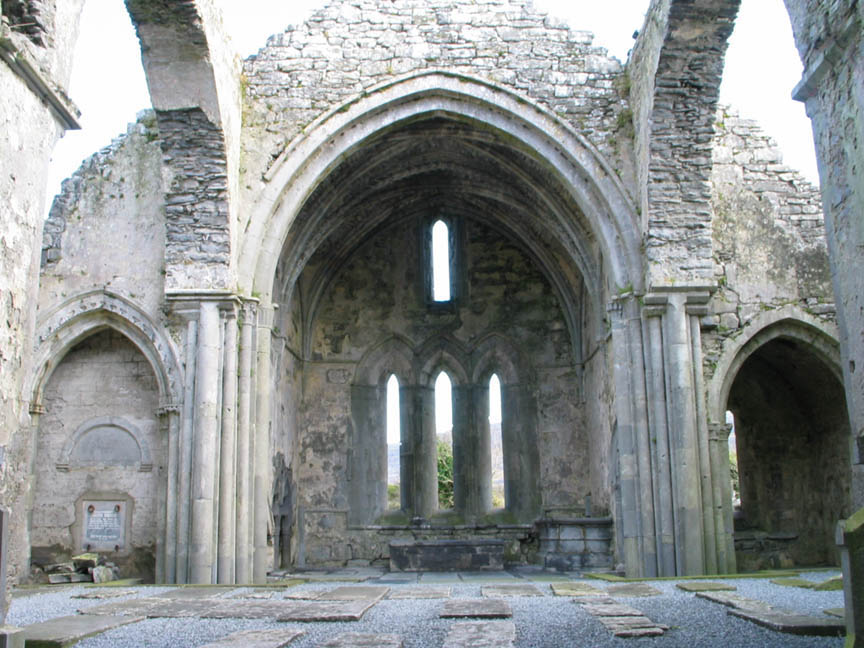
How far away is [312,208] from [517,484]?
556cm

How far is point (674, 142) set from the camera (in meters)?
9.94

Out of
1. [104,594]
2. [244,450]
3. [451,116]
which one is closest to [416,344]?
[451,116]

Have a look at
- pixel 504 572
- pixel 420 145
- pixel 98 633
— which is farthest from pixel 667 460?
pixel 98 633

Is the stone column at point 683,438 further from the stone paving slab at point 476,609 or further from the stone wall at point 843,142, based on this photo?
the stone wall at point 843,142

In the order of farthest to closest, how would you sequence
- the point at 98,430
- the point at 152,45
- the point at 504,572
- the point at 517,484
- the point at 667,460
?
1. the point at 517,484
2. the point at 504,572
3. the point at 98,430
4. the point at 667,460
5. the point at 152,45

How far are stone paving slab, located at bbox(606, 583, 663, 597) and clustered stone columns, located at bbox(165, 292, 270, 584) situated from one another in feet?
14.0

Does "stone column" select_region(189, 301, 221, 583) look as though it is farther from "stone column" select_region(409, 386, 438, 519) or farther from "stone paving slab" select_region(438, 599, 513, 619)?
"stone column" select_region(409, 386, 438, 519)

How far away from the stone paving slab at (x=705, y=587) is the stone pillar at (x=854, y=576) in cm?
323

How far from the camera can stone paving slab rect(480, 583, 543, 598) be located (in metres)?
7.10

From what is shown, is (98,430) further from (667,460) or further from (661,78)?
(661,78)

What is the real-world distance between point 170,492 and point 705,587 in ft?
19.0

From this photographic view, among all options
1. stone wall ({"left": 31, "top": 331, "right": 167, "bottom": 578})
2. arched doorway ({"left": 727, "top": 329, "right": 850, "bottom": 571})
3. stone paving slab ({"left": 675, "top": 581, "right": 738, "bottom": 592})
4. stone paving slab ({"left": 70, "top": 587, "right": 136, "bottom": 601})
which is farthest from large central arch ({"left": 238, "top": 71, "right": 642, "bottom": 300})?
stone paving slab ({"left": 675, "top": 581, "right": 738, "bottom": 592})

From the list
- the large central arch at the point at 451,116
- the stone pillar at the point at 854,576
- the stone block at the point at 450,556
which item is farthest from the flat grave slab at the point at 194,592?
the stone pillar at the point at 854,576

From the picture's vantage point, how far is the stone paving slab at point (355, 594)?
6.81m
